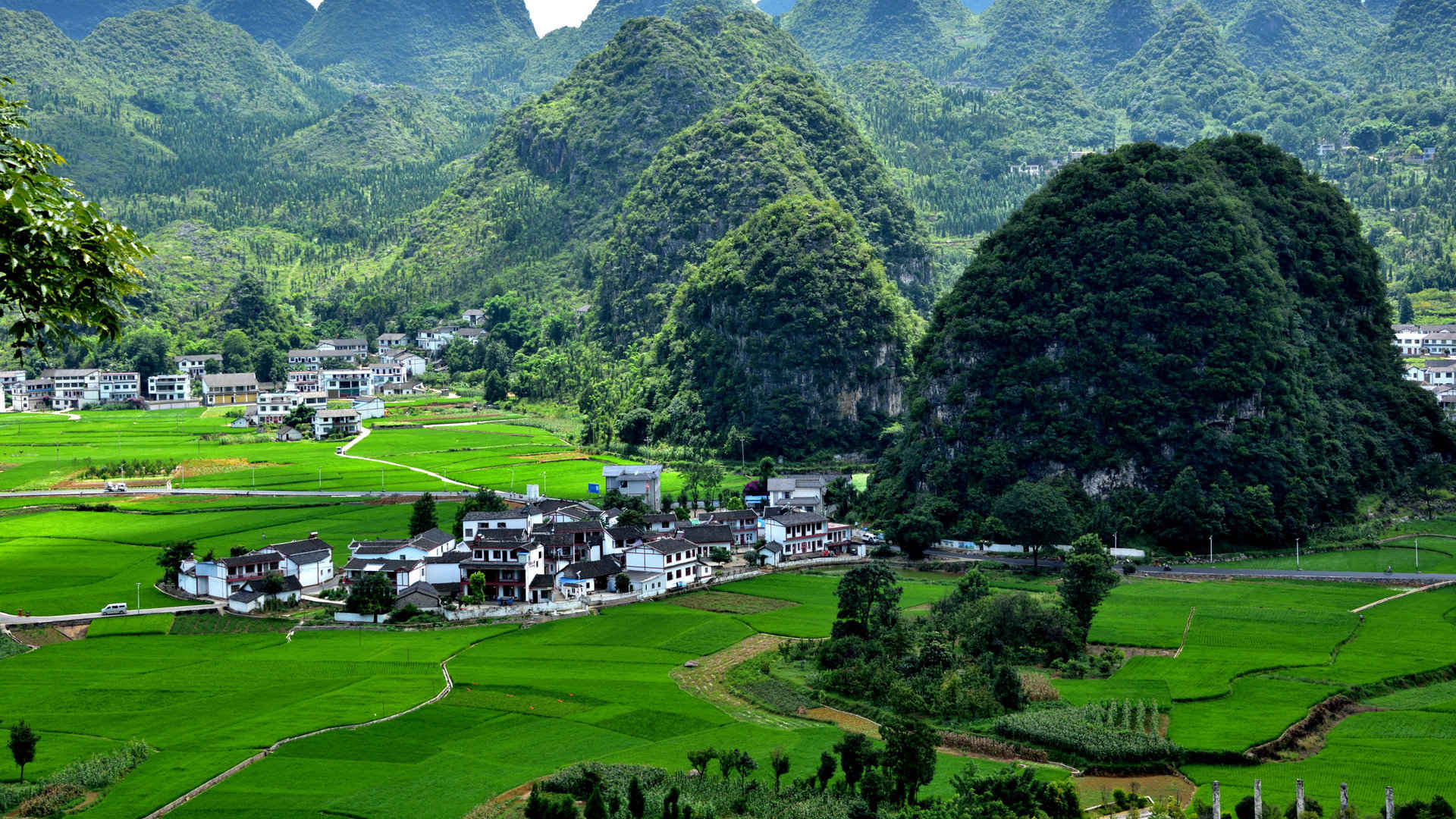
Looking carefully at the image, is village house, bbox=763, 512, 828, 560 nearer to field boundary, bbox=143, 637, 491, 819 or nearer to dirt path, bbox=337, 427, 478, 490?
dirt path, bbox=337, 427, 478, 490

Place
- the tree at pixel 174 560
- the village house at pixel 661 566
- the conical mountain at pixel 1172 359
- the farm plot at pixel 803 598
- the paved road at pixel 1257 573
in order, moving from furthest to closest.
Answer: the conical mountain at pixel 1172 359 → the village house at pixel 661 566 → the paved road at pixel 1257 573 → the tree at pixel 174 560 → the farm plot at pixel 803 598

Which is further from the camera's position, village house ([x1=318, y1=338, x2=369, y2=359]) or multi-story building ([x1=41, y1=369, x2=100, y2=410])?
village house ([x1=318, y1=338, x2=369, y2=359])

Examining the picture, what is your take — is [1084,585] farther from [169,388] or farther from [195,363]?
[195,363]

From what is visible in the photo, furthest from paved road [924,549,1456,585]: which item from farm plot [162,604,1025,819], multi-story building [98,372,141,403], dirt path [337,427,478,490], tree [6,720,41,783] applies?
multi-story building [98,372,141,403]

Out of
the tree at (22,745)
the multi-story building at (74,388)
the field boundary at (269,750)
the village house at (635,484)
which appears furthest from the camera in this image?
the multi-story building at (74,388)

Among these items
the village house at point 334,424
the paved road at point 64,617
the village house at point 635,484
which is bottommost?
the paved road at point 64,617

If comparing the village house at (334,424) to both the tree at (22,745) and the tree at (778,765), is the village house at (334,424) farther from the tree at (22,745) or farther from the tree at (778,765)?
the tree at (778,765)

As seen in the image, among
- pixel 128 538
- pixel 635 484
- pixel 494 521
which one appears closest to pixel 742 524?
pixel 635 484

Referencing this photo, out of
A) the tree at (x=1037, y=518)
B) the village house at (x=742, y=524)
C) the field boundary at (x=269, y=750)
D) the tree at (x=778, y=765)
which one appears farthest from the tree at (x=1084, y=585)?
the village house at (x=742, y=524)
